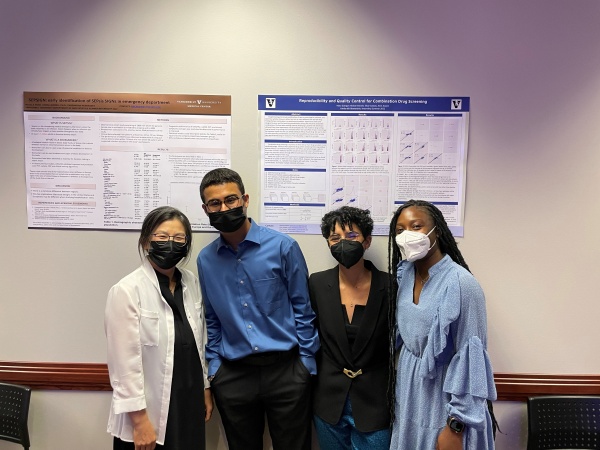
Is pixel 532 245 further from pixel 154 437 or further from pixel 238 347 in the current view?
pixel 154 437

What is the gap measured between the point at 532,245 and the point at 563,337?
52 cm

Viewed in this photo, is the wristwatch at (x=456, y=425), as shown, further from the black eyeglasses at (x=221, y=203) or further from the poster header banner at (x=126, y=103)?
the poster header banner at (x=126, y=103)

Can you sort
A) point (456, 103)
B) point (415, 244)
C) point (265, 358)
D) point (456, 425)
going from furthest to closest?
point (456, 103) < point (265, 358) < point (415, 244) < point (456, 425)

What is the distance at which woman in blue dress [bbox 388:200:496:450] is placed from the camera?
1337 mm

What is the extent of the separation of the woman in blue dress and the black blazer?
0.06 m

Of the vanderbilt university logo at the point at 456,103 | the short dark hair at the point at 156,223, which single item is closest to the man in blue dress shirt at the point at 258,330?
the short dark hair at the point at 156,223

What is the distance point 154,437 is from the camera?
A: 4.94 feet

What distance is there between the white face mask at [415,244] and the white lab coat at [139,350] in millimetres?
1013

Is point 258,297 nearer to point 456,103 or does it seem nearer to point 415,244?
point 415,244

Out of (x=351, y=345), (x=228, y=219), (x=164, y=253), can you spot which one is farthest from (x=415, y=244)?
(x=164, y=253)

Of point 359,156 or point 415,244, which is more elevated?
point 359,156

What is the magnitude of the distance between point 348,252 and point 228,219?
21.3 inches

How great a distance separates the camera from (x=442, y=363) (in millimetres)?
1425

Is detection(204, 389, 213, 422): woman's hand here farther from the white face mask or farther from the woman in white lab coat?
the white face mask
